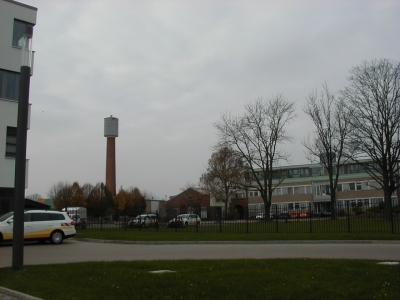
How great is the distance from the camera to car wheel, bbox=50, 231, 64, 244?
867 inches

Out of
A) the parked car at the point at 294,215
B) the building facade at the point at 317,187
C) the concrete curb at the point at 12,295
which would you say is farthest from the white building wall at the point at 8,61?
the building facade at the point at 317,187

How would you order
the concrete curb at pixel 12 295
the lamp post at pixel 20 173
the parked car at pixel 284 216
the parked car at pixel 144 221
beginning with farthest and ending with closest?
the parked car at pixel 144 221 → the parked car at pixel 284 216 → the lamp post at pixel 20 173 → the concrete curb at pixel 12 295

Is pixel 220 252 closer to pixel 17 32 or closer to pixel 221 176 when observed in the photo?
pixel 17 32

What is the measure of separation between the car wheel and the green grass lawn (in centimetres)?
1099

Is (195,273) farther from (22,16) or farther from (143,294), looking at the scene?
(22,16)

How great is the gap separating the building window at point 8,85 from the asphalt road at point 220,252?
11700 millimetres

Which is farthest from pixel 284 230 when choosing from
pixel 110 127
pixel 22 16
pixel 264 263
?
pixel 110 127

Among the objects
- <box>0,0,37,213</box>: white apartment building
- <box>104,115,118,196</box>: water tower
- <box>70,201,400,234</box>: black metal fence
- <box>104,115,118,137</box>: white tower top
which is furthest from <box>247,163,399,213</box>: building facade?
<box>0,0,37,213</box>: white apartment building

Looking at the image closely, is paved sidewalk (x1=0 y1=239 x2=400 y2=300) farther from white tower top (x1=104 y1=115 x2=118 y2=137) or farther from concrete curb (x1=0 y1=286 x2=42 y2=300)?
white tower top (x1=104 y1=115 x2=118 y2=137)

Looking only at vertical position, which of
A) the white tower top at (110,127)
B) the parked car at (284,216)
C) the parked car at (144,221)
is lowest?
the parked car at (144,221)

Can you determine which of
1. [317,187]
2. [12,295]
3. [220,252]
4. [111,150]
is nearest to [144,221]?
[220,252]

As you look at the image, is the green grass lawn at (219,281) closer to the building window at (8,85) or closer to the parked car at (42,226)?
the parked car at (42,226)

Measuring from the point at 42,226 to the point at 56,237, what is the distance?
3.20 ft

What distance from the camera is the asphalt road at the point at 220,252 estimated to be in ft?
46.8
